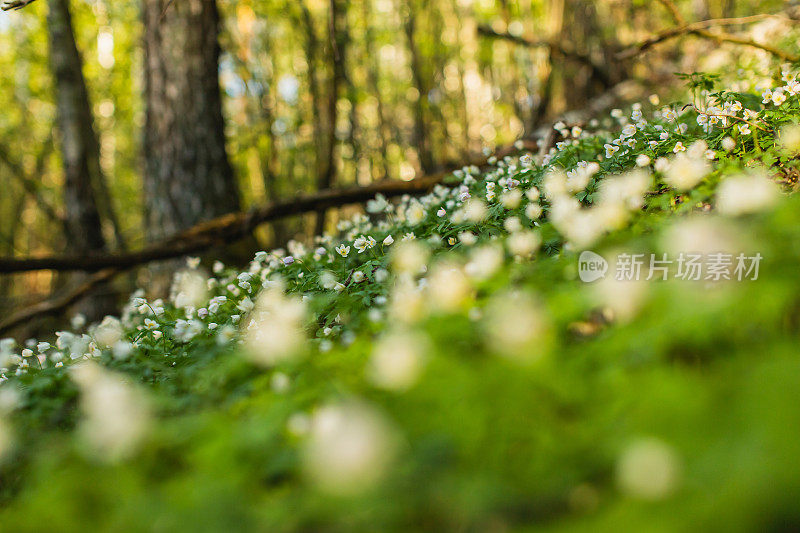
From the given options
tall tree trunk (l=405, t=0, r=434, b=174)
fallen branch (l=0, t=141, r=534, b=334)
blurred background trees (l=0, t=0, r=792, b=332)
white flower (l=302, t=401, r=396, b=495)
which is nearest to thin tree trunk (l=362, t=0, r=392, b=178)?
blurred background trees (l=0, t=0, r=792, b=332)

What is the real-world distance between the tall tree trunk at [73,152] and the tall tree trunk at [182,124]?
1793 millimetres

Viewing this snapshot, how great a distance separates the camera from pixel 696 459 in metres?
0.96

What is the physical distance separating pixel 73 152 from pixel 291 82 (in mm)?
5962

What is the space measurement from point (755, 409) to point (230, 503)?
1.07 metres

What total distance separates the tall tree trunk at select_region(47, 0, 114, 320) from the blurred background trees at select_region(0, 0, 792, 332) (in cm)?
2

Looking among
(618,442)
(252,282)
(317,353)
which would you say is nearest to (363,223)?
(252,282)

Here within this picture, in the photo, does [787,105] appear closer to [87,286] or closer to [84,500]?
[84,500]

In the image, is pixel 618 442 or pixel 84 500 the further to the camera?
pixel 84 500

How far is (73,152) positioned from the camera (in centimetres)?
636

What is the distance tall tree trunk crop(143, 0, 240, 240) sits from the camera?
4.89 m

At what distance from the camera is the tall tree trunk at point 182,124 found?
4.89 meters

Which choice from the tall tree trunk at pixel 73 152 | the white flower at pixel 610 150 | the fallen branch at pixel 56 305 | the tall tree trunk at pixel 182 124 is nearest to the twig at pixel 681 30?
the white flower at pixel 610 150

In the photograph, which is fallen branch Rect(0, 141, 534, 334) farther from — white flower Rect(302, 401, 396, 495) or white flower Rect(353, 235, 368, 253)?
white flower Rect(302, 401, 396, 495)

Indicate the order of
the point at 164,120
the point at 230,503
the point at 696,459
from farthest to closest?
the point at 164,120 → the point at 230,503 → the point at 696,459
